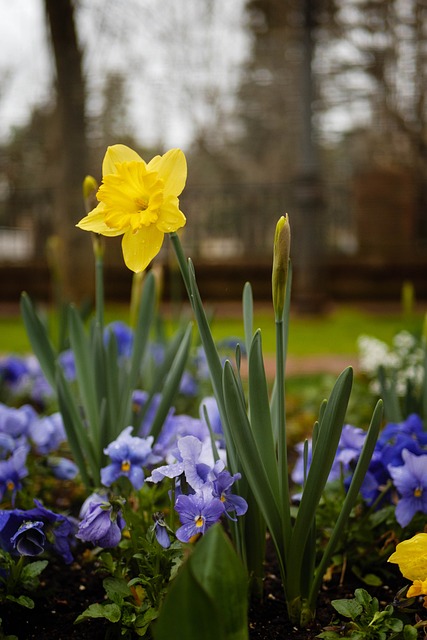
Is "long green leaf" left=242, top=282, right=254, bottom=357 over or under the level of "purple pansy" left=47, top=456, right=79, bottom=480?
over

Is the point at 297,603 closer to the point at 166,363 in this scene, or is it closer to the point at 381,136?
the point at 166,363

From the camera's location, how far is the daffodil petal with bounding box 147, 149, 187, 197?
1004 mm

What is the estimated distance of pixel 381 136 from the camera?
31.9ft

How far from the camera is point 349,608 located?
102 cm

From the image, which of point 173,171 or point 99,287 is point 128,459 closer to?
point 99,287

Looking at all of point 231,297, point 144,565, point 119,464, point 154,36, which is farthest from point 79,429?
point 154,36

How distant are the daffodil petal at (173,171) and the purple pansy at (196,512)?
458mm

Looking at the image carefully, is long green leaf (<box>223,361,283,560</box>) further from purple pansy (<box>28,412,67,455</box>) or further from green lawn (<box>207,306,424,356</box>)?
green lawn (<box>207,306,424,356</box>)

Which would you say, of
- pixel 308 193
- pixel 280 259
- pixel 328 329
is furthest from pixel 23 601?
pixel 308 193

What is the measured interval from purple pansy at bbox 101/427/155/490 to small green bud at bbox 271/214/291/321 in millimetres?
443

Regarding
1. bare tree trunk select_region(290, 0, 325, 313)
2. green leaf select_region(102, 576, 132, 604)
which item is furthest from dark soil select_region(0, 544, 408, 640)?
bare tree trunk select_region(290, 0, 325, 313)

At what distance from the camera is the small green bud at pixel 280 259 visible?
94 cm

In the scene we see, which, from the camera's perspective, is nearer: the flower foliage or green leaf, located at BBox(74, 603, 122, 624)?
green leaf, located at BBox(74, 603, 122, 624)

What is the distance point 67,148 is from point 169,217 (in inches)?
257
